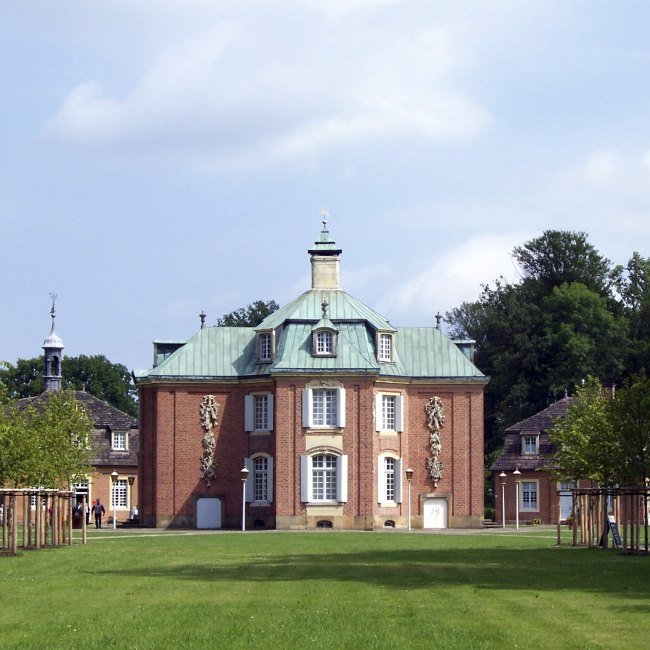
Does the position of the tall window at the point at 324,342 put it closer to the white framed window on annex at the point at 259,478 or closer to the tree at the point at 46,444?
the white framed window on annex at the point at 259,478

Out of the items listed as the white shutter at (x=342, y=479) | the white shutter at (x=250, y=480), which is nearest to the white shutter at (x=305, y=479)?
the white shutter at (x=342, y=479)

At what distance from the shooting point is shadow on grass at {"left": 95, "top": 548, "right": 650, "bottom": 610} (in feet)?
95.5

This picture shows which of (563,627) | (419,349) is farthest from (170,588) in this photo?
(419,349)

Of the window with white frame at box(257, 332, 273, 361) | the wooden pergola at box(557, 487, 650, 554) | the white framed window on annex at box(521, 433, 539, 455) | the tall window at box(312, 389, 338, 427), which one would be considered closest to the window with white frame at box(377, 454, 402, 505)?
the tall window at box(312, 389, 338, 427)

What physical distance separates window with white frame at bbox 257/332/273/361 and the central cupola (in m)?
5.04

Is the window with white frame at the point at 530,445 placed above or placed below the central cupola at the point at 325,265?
below

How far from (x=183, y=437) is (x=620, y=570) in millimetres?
48190

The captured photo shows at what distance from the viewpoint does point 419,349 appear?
82.9 m

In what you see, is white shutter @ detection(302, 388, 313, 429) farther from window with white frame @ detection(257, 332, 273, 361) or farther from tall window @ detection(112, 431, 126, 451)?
tall window @ detection(112, 431, 126, 451)

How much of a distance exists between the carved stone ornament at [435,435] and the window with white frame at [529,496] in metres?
12.3

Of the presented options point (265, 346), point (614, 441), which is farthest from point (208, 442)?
point (614, 441)

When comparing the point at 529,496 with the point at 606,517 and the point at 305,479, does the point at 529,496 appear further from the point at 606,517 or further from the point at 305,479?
the point at 606,517

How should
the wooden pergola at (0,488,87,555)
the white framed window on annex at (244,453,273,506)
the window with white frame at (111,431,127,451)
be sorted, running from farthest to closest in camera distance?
the window with white frame at (111,431,127,451) < the white framed window on annex at (244,453,273,506) < the wooden pergola at (0,488,87,555)

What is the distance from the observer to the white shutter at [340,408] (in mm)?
77312
